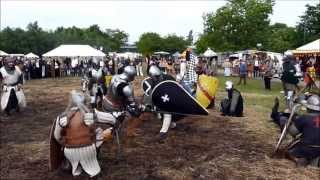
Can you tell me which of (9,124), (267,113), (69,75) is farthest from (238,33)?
(9,124)

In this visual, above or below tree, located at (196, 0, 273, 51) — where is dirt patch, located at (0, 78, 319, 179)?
below

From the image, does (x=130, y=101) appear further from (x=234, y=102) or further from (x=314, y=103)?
(x=234, y=102)

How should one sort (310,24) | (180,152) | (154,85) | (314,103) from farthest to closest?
(310,24)
(154,85)
(180,152)
(314,103)

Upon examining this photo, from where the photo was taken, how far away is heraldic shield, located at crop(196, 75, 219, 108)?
40.3 ft

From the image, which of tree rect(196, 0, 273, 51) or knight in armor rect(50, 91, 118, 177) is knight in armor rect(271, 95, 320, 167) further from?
tree rect(196, 0, 273, 51)

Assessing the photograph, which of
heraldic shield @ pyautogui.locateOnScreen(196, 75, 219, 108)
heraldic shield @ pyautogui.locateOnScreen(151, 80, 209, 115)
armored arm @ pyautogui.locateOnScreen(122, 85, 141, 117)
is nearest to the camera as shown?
armored arm @ pyautogui.locateOnScreen(122, 85, 141, 117)

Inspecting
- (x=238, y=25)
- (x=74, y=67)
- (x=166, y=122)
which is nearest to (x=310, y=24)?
(x=238, y=25)

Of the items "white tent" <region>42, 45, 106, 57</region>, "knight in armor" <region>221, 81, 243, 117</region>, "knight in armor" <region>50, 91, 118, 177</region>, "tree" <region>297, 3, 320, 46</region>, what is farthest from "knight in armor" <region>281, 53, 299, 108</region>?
"tree" <region>297, 3, 320, 46</region>

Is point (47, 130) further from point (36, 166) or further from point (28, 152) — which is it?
Answer: point (36, 166)

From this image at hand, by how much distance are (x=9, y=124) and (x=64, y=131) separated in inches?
227

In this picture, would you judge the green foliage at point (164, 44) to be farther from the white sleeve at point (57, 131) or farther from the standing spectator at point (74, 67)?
the white sleeve at point (57, 131)

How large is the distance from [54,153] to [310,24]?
49.6 m

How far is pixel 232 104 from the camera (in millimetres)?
12453

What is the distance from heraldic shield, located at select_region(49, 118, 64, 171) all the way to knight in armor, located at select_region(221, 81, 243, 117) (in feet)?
21.1
